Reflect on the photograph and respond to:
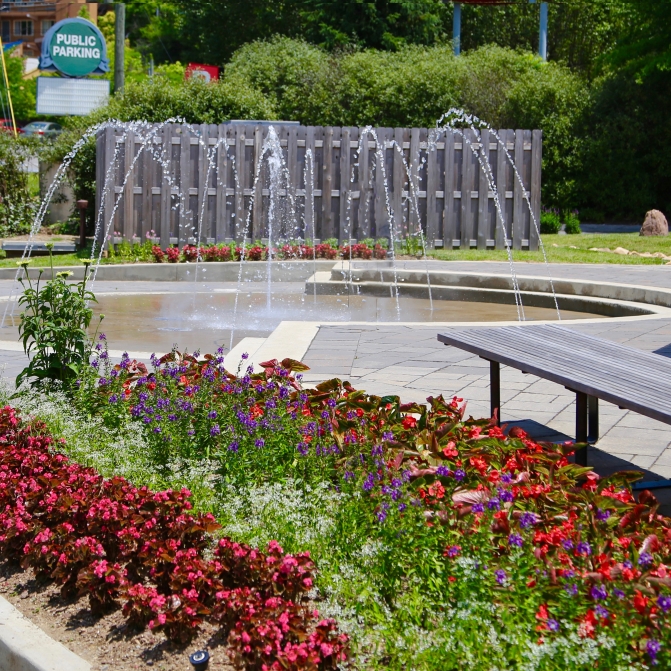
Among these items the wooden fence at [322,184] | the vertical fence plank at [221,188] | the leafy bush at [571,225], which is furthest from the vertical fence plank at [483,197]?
the leafy bush at [571,225]

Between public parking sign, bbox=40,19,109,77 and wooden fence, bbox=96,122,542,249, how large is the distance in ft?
69.0

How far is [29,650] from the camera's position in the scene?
305 cm

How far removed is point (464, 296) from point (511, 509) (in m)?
8.69

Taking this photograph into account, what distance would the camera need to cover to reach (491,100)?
2372 centimetres

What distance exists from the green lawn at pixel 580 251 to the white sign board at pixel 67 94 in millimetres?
20788

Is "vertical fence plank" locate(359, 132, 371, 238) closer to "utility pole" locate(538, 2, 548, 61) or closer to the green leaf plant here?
the green leaf plant

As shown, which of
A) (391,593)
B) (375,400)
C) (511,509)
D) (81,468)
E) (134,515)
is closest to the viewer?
(391,593)

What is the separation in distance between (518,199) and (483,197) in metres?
0.58

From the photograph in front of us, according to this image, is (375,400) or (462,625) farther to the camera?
(375,400)

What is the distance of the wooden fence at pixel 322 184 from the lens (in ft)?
51.2

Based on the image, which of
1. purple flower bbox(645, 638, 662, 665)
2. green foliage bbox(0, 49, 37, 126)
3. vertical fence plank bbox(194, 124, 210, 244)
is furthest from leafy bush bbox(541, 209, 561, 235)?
green foliage bbox(0, 49, 37, 126)

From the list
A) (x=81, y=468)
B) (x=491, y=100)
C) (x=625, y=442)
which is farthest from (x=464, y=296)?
(x=491, y=100)

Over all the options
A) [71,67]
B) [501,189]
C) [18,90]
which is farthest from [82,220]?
[18,90]

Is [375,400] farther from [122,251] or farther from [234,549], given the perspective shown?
[122,251]
